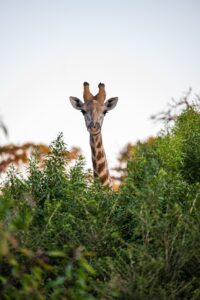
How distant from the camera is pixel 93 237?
467 centimetres

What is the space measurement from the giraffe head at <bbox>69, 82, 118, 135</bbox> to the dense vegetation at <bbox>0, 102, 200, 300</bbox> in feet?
10.2

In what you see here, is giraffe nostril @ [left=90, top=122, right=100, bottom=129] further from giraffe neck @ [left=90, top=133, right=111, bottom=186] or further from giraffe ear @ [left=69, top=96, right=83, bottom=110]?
giraffe ear @ [left=69, top=96, right=83, bottom=110]

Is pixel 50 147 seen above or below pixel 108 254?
above

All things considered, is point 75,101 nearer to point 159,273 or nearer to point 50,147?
point 50,147

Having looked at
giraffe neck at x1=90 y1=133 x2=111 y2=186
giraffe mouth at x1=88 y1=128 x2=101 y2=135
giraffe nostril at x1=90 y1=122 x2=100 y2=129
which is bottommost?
giraffe neck at x1=90 y1=133 x2=111 y2=186

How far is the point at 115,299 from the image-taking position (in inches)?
159

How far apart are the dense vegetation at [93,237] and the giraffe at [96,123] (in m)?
2.72

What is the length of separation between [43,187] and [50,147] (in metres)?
0.48

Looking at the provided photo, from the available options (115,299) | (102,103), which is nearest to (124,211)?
(115,299)

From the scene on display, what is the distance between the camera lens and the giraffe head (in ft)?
33.4

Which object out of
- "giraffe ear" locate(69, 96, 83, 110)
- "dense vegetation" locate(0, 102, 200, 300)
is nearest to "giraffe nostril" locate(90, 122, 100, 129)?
"giraffe ear" locate(69, 96, 83, 110)

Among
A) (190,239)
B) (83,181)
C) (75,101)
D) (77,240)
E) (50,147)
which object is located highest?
(75,101)

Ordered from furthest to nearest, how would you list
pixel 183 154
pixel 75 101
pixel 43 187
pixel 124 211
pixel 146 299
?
pixel 75 101
pixel 183 154
pixel 43 187
pixel 124 211
pixel 146 299

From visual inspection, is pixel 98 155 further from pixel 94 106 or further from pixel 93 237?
pixel 93 237
